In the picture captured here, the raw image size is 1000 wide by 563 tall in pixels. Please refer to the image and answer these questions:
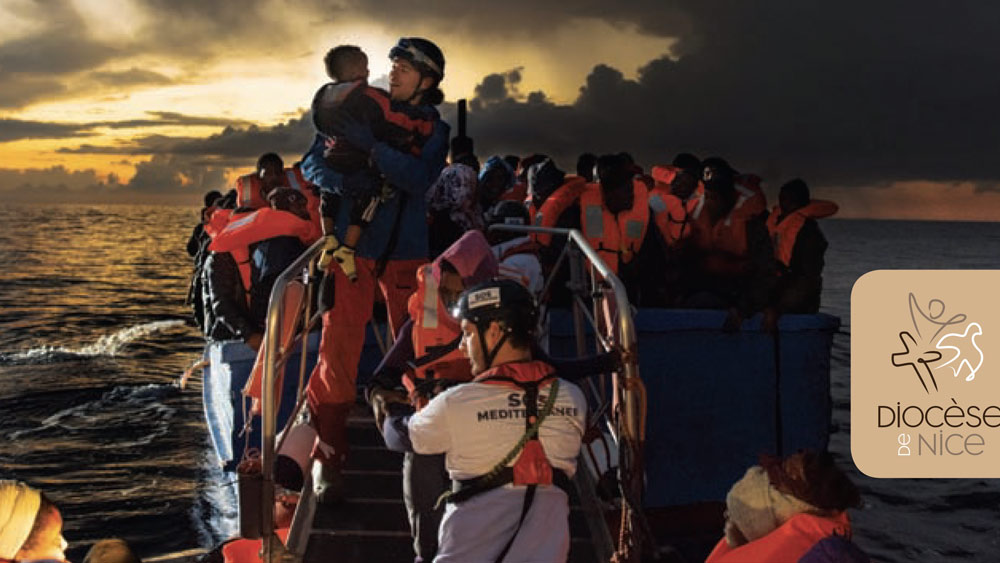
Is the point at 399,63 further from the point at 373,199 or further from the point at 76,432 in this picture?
the point at 76,432

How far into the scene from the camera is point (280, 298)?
4.52m

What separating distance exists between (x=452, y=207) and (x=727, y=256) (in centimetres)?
277

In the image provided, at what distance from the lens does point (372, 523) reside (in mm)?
5164

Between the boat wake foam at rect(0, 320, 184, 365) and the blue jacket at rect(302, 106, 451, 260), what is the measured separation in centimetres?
2557

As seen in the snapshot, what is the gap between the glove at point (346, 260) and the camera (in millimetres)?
5086

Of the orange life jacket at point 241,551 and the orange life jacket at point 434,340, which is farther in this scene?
the orange life jacket at point 241,551

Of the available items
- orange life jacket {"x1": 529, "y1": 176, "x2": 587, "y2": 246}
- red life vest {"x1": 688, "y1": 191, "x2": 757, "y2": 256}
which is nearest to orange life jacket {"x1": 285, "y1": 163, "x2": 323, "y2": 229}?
orange life jacket {"x1": 529, "y1": 176, "x2": 587, "y2": 246}

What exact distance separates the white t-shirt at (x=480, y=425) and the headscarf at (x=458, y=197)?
15.7 feet

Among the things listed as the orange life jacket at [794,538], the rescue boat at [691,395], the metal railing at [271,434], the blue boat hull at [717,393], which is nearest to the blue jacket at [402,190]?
the metal railing at [271,434]

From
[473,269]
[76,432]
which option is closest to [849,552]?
[473,269]

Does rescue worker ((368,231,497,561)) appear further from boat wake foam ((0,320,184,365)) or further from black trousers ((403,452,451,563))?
boat wake foam ((0,320,184,365))

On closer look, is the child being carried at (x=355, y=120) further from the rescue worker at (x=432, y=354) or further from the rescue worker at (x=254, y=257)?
the rescue worker at (x=254, y=257)

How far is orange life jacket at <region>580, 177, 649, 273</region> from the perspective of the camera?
841cm

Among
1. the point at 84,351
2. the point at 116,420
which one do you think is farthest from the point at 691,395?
→ the point at 84,351
